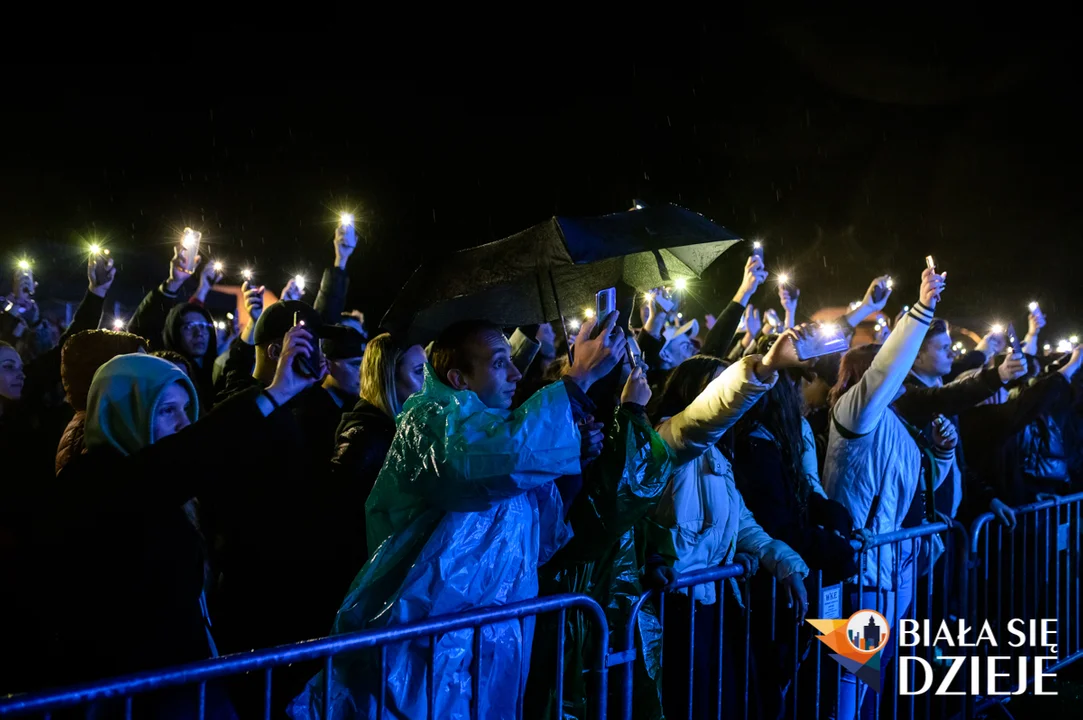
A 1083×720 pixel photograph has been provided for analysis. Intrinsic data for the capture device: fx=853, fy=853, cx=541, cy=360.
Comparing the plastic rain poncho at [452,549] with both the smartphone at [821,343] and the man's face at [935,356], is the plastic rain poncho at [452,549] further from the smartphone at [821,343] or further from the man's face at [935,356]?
the man's face at [935,356]

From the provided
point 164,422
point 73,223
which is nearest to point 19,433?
point 164,422

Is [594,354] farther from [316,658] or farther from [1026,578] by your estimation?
[1026,578]

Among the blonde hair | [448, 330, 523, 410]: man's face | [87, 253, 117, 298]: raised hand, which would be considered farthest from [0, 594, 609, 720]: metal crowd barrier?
[87, 253, 117, 298]: raised hand

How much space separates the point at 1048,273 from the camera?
2627cm

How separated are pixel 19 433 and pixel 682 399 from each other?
350 centimetres

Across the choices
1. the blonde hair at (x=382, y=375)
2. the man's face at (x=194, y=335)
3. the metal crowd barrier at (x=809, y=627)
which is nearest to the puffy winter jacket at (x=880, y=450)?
the metal crowd barrier at (x=809, y=627)

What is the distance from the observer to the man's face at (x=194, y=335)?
5746 mm

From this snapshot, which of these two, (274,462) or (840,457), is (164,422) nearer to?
(274,462)

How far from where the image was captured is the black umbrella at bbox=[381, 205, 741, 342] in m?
3.58

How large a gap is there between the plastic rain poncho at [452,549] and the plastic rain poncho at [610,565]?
29 cm

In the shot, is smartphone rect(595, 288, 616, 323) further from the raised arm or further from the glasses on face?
the glasses on face

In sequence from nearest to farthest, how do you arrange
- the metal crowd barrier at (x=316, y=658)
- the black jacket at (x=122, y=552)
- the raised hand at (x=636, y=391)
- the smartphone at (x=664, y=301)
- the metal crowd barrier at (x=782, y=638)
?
the metal crowd barrier at (x=316, y=658) → the metal crowd barrier at (x=782, y=638) → the black jacket at (x=122, y=552) → the raised hand at (x=636, y=391) → the smartphone at (x=664, y=301)
